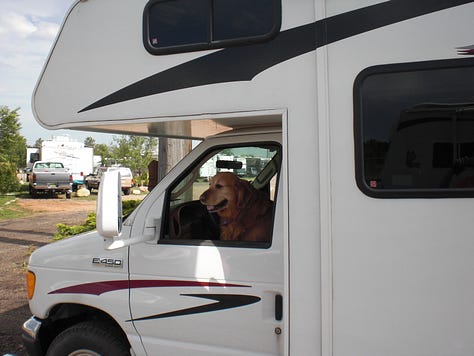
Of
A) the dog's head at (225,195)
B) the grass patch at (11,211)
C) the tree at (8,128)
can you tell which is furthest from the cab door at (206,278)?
the tree at (8,128)

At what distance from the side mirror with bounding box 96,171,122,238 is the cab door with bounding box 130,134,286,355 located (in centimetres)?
35

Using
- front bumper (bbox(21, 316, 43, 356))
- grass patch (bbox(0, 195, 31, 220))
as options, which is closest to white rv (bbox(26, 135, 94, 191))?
grass patch (bbox(0, 195, 31, 220))

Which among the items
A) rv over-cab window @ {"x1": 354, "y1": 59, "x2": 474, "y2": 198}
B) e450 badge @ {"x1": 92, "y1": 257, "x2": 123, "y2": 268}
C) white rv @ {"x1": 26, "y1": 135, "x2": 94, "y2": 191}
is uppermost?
white rv @ {"x1": 26, "y1": 135, "x2": 94, "y2": 191}

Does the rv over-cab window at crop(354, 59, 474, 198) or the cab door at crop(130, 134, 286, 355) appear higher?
the rv over-cab window at crop(354, 59, 474, 198)

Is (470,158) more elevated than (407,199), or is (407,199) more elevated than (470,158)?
(470,158)

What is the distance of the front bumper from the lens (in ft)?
10.3

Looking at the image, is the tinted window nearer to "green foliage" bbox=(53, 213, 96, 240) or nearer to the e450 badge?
the e450 badge

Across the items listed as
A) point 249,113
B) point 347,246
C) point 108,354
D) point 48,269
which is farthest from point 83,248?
point 347,246

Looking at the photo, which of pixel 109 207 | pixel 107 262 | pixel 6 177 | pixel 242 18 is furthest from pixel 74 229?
pixel 6 177

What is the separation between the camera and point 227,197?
294 centimetres

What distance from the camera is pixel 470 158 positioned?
2.03 meters

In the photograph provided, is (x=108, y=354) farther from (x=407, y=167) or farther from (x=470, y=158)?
(x=470, y=158)

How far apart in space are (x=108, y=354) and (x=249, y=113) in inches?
76.3

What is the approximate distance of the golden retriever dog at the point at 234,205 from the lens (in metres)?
2.90
